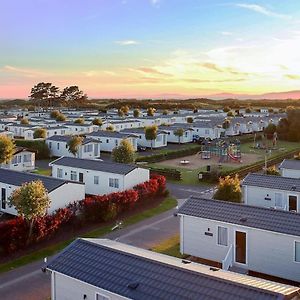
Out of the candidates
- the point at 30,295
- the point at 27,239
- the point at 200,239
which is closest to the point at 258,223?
the point at 200,239

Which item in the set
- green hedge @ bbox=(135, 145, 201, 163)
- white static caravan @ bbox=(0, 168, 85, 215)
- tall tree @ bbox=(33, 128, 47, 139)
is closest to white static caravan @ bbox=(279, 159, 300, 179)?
white static caravan @ bbox=(0, 168, 85, 215)

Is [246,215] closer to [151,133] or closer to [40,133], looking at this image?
[151,133]

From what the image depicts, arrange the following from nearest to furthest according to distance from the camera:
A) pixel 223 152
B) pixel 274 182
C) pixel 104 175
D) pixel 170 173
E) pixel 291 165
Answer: pixel 274 182
pixel 104 175
pixel 291 165
pixel 170 173
pixel 223 152

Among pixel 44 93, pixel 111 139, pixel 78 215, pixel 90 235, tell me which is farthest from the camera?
pixel 44 93

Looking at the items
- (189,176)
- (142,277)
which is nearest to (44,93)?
(189,176)

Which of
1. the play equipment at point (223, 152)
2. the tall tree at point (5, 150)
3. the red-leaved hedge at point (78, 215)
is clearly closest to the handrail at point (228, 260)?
the red-leaved hedge at point (78, 215)

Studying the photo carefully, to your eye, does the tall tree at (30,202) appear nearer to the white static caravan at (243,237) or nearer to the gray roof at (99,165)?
the white static caravan at (243,237)

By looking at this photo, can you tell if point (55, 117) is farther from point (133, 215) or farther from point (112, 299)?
point (112, 299)

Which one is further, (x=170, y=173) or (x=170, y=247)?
(x=170, y=173)
